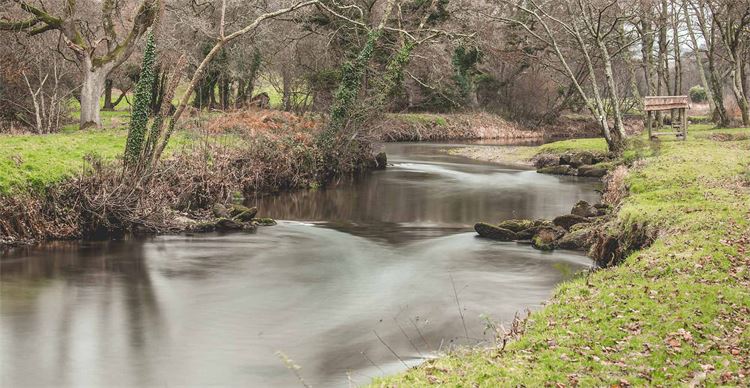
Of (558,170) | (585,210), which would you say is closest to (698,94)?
(558,170)

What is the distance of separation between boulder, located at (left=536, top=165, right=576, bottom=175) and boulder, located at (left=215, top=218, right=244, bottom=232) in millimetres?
20814

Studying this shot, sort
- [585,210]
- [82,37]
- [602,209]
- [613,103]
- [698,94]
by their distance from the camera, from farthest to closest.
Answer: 1. [698,94]
2. [82,37]
3. [613,103]
4. [602,209]
5. [585,210]

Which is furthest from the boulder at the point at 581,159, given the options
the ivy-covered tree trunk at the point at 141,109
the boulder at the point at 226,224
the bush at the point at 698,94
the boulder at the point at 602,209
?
the bush at the point at 698,94

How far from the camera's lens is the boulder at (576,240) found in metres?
18.8

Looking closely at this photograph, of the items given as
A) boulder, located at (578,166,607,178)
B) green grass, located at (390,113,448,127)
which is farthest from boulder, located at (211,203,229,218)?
green grass, located at (390,113,448,127)

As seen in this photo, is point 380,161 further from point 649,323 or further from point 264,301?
point 649,323

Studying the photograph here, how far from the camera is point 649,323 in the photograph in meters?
9.82

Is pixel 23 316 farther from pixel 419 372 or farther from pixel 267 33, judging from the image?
pixel 267 33

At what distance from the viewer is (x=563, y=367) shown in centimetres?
858

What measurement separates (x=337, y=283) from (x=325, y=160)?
17.5 metres

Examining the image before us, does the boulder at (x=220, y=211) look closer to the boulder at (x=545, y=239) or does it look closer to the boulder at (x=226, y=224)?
the boulder at (x=226, y=224)

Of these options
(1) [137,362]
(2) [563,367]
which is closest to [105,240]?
(1) [137,362]

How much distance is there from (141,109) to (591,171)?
22.7 meters

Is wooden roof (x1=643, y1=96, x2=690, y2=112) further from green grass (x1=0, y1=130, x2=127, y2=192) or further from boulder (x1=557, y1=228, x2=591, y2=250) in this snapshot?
green grass (x1=0, y1=130, x2=127, y2=192)
